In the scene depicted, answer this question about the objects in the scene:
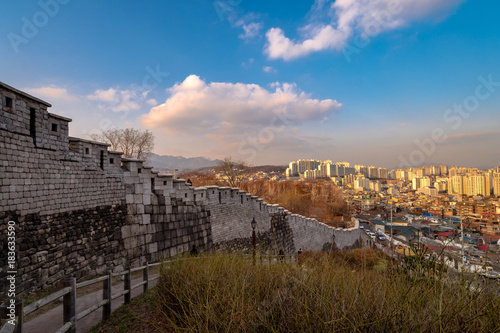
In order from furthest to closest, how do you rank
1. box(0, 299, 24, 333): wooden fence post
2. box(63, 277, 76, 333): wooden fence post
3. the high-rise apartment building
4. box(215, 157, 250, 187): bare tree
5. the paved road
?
the high-rise apartment building, box(215, 157, 250, 187): bare tree, the paved road, box(63, 277, 76, 333): wooden fence post, box(0, 299, 24, 333): wooden fence post

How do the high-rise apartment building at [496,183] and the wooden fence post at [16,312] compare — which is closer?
the wooden fence post at [16,312]

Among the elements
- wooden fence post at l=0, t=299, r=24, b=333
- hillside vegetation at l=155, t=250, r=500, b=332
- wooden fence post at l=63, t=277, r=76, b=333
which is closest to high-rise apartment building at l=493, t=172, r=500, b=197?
hillside vegetation at l=155, t=250, r=500, b=332

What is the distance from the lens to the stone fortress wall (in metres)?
6.02

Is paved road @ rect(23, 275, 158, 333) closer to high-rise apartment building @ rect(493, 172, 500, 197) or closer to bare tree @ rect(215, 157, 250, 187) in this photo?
bare tree @ rect(215, 157, 250, 187)

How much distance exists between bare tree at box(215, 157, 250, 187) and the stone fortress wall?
2055 cm

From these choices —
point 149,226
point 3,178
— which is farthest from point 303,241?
point 3,178

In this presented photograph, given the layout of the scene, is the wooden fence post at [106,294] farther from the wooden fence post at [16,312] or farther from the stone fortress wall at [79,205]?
the stone fortress wall at [79,205]

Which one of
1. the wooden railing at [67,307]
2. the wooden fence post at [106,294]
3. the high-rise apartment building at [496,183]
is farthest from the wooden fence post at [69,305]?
the high-rise apartment building at [496,183]

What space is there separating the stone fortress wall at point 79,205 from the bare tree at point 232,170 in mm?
20553

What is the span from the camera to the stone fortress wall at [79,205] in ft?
19.7

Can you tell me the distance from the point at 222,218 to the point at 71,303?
33.0 feet

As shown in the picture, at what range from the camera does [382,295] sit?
9.21 ft

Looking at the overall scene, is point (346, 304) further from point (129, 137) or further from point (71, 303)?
point (129, 137)

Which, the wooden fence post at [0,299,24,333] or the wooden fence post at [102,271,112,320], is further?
the wooden fence post at [102,271,112,320]
